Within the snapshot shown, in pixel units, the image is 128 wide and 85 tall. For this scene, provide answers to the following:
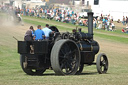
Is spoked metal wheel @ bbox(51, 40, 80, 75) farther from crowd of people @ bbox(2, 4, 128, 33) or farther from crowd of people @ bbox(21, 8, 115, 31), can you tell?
crowd of people @ bbox(21, 8, 115, 31)

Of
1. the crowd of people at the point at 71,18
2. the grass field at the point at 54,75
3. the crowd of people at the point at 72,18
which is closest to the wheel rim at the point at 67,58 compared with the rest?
the grass field at the point at 54,75

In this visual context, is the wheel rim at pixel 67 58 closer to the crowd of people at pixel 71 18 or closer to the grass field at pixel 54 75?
the grass field at pixel 54 75

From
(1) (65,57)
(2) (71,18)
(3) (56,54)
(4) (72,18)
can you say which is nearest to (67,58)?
(1) (65,57)

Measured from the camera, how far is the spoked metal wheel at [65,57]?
39.1 feet

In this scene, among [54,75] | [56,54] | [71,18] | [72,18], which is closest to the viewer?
[56,54]

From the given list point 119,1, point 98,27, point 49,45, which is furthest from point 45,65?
point 119,1

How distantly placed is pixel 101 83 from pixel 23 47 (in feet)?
13.2

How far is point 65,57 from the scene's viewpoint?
12.5 metres

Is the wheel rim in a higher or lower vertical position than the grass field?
higher

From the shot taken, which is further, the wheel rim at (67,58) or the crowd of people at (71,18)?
the crowd of people at (71,18)

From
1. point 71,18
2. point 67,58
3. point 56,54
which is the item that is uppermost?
point 56,54

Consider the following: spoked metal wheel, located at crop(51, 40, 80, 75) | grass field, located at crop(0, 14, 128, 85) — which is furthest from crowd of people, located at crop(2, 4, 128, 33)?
spoked metal wheel, located at crop(51, 40, 80, 75)

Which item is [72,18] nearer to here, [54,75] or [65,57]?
[54,75]

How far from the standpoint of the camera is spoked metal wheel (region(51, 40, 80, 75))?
11930 mm
